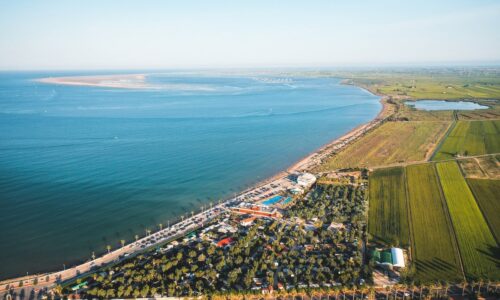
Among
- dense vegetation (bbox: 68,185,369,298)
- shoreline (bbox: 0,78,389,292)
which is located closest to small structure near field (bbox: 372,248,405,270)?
dense vegetation (bbox: 68,185,369,298)

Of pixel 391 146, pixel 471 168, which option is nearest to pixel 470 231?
pixel 471 168

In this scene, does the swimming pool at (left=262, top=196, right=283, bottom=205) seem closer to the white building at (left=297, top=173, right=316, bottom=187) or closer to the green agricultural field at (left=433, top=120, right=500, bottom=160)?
the white building at (left=297, top=173, right=316, bottom=187)

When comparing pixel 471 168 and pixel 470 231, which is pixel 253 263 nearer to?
pixel 470 231

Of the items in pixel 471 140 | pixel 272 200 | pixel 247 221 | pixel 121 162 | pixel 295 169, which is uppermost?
pixel 121 162

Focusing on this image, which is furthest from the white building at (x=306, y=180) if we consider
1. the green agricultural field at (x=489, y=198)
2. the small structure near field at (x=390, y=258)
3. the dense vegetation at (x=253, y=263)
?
the green agricultural field at (x=489, y=198)

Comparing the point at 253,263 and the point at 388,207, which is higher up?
the point at 388,207

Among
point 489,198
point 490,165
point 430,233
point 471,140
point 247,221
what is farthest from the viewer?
point 471,140
